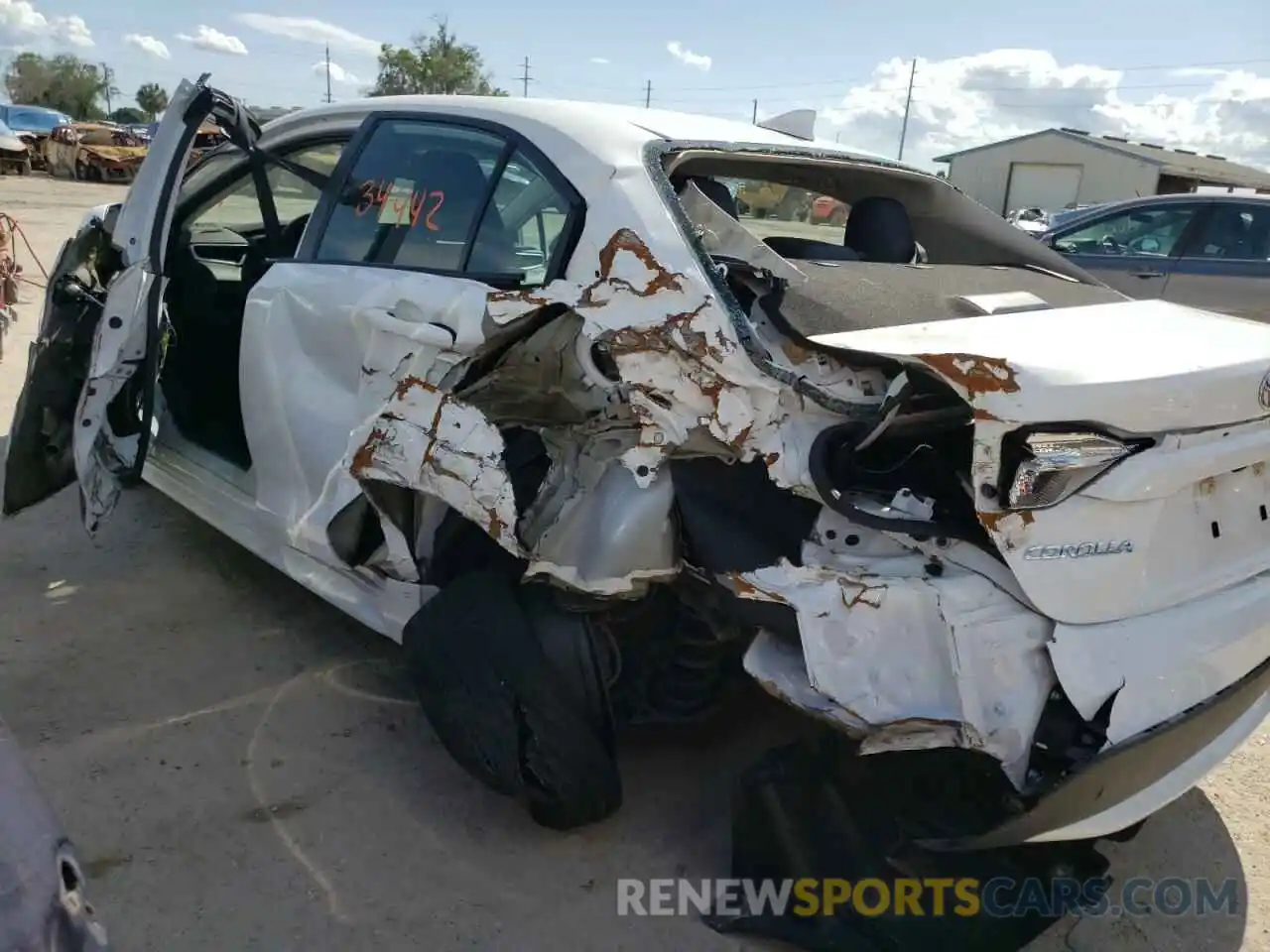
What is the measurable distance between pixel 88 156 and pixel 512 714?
3046cm

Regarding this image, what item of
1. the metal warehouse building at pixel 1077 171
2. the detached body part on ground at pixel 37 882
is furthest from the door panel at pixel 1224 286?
the metal warehouse building at pixel 1077 171

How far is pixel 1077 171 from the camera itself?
39.2 meters

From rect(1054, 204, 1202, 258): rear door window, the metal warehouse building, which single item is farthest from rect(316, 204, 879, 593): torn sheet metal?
the metal warehouse building

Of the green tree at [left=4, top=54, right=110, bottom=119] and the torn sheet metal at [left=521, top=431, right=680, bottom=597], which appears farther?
the green tree at [left=4, top=54, right=110, bottom=119]

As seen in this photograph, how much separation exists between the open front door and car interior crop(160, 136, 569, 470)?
344mm

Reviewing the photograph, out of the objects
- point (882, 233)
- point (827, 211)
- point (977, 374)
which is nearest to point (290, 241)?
point (827, 211)

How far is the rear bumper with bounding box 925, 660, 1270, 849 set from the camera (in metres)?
1.98

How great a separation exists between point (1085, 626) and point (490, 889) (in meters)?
1.46

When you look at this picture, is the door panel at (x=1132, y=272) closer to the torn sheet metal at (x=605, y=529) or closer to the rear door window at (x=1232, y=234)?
the rear door window at (x=1232, y=234)

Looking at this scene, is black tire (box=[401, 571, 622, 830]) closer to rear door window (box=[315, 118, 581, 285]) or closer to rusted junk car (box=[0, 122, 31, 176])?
rear door window (box=[315, 118, 581, 285])

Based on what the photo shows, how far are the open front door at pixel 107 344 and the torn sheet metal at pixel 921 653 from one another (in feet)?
7.37

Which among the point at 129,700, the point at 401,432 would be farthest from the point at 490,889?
the point at 129,700

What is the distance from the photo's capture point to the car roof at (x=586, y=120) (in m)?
2.75

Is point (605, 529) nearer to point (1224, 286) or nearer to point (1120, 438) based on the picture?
point (1120, 438)
